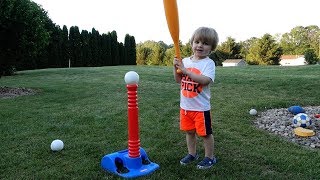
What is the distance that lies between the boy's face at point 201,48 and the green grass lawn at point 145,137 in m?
1.18

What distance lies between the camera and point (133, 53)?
38375 millimetres

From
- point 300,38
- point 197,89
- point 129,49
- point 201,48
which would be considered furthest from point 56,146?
point 300,38

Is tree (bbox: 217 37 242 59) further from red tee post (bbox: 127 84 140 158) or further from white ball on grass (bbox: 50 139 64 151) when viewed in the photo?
red tee post (bbox: 127 84 140 158)

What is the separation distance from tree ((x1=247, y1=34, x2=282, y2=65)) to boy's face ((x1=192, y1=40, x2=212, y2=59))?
129 feet

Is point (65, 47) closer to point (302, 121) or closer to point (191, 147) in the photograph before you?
point (302, 121)

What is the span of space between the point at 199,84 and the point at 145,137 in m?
1.67

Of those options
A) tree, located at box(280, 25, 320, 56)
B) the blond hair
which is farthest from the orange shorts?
tree, located at box(280, 25, 320, 56)

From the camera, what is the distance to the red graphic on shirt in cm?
364

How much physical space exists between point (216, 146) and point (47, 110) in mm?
3994

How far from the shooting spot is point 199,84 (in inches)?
143

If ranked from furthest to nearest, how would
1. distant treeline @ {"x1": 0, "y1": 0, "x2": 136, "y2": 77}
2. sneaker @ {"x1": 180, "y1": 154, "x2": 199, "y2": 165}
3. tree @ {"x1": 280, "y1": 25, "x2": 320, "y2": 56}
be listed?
tree @ {"x1": 280, "y1": 25, "x2": 320, "y2": 56} → distant treeline @ {"x1": 0, "y1": 0, "x2": 136, "y2": 77} → sneaker @ {"x1": 180, "y1": 154, "x2": 199, "y2": 165}

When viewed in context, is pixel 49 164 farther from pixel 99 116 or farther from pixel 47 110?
pixel 47 110

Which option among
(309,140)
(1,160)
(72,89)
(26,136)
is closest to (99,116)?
(26,136)

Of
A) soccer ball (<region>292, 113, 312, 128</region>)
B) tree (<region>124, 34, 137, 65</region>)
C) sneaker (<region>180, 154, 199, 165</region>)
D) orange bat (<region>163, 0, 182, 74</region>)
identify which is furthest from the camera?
tree (<region>124, 34, 137, 65</region>)
